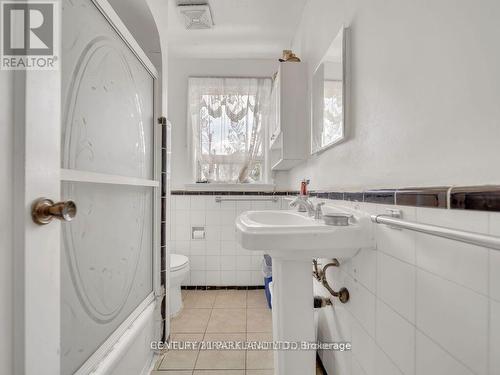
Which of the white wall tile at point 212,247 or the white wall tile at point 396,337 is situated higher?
the white wall tile at point 396,337

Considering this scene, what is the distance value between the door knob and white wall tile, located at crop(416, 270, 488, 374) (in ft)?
2.94

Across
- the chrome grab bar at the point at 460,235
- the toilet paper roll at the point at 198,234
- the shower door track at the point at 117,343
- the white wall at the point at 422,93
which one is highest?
the white wall at the point at 422,93

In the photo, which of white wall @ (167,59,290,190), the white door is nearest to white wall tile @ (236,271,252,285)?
white wall @ (167,59,290,190)

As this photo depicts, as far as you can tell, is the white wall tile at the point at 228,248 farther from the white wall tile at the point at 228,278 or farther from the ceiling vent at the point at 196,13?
the ceiling vent at the point at 196,13

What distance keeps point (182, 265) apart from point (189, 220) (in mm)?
609

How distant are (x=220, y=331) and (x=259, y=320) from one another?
325 millimetres

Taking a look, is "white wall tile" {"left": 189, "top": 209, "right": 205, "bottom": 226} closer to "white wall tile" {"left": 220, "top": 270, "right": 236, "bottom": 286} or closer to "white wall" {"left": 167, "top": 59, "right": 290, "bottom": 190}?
"white wall" {"left": 167, "top": 59, "right": 290, "bottom": 190}

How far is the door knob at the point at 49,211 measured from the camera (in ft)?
1.75

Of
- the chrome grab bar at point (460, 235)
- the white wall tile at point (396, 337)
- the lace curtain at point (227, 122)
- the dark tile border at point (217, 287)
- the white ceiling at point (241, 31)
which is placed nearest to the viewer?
the chrome grab bar at point (460, 235)

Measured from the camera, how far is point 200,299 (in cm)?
236

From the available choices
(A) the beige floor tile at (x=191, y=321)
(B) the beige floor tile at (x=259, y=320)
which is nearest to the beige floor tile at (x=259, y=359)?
(B) the beige floor tile at (x=259, y=320)

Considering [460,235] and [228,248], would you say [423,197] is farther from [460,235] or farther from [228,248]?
[228,248]

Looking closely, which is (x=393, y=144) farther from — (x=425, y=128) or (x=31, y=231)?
(x=31, y=231)
